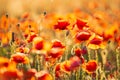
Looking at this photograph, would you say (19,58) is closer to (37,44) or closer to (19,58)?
(19,58)

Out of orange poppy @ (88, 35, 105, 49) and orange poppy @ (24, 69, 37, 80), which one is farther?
orange poppy @ (88, 35, 105, 49)

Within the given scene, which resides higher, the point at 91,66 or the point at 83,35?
the point at 83,35

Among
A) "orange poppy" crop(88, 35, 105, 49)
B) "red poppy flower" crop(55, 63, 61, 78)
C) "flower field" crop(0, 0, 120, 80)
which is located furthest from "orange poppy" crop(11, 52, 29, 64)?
"orange poppy" crop(88, 35, 105, 49)

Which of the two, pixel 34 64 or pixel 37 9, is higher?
pixel 37 9

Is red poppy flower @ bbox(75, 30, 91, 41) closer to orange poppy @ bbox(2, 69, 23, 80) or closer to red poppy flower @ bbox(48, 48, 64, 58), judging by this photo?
red poppy flower @ bbox(48, 48, 64, 58)

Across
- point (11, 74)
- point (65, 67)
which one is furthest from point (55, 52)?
point (11, 74)

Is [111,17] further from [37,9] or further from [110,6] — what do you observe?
[37,9]

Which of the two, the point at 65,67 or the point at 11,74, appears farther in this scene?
the point at 65,67

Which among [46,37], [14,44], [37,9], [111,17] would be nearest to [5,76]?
[14,44]

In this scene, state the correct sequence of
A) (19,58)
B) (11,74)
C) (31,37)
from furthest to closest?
1. (31,37)
2. (19,58)
3. (11,74)
